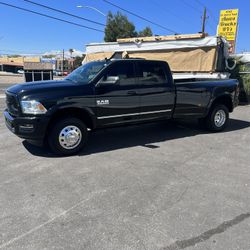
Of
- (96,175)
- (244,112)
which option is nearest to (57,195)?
(96,175)

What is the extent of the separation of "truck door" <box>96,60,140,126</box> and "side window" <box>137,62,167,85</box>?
0.21 metres

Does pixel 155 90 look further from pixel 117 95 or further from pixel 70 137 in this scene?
pixel 70 137

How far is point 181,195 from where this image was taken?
4.34 m

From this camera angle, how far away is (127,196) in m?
4.27

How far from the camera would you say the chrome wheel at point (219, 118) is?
27.8ft

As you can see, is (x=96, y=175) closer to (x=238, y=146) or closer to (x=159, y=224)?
(x=159, y=224)

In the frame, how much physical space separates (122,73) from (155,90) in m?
0.92

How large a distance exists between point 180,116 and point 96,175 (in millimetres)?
3464

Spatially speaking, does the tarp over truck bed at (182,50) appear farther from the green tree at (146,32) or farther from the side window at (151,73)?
the green tree at (146,32)

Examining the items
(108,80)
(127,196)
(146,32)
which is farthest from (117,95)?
(146,32)

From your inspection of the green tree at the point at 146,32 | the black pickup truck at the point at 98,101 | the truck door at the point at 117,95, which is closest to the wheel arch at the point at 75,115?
the black pickup truck at the point at 98,101

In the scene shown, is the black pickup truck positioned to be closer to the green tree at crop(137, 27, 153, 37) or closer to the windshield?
the windshield

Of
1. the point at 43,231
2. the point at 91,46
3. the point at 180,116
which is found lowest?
the point at 43,231

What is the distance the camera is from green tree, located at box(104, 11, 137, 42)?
42.0 metres
